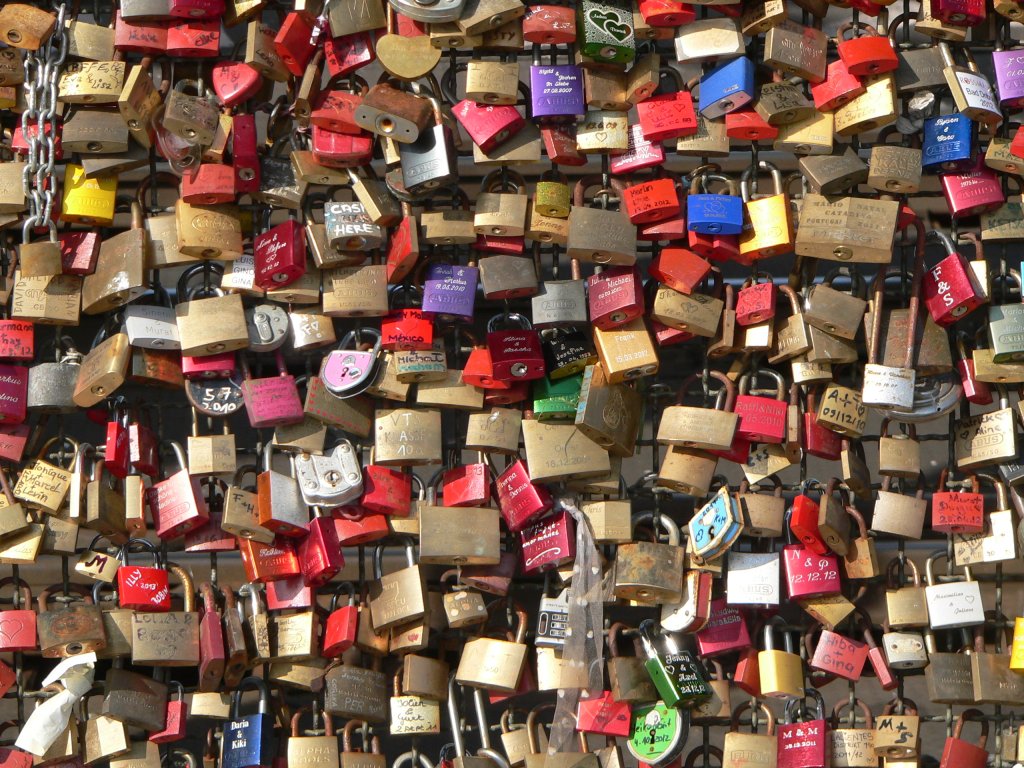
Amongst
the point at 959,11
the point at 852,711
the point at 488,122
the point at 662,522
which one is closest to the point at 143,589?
the point at 662,522

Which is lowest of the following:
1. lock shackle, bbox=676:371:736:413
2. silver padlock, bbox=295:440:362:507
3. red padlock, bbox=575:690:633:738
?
red padlock, bbox=575:690:633:738

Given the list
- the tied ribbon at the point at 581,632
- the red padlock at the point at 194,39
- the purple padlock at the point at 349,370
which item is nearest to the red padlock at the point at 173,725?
the purple padlock at the point at 349,370

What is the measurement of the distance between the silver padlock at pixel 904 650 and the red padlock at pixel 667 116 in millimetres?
1235

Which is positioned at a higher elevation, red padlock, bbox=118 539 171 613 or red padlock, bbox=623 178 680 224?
red padlock, bbox=623 178 680 224

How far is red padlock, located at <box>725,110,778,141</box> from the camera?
127 inches

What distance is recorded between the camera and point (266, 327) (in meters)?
3.25

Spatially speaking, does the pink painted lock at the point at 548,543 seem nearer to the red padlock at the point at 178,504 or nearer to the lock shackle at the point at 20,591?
the red padlock at the point at 178,504

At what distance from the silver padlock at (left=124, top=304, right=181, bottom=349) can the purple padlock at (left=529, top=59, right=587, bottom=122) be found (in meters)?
0.95

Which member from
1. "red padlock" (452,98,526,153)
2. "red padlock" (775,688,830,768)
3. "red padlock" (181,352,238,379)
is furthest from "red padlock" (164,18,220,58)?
"red padlock" (775,688,830,768)

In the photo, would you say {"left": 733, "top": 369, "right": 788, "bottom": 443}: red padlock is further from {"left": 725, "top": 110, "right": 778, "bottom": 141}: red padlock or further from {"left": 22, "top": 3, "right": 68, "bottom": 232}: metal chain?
{"left": 22, "top": 3, "right": 68, "bottom": 232}: metal chain

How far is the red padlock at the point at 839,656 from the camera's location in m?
3.21

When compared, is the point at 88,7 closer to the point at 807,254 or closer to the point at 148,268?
the point at 148,268

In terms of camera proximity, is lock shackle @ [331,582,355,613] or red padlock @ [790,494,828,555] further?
lock shackle @ [331,582,355,613]

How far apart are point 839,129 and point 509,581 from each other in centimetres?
127
